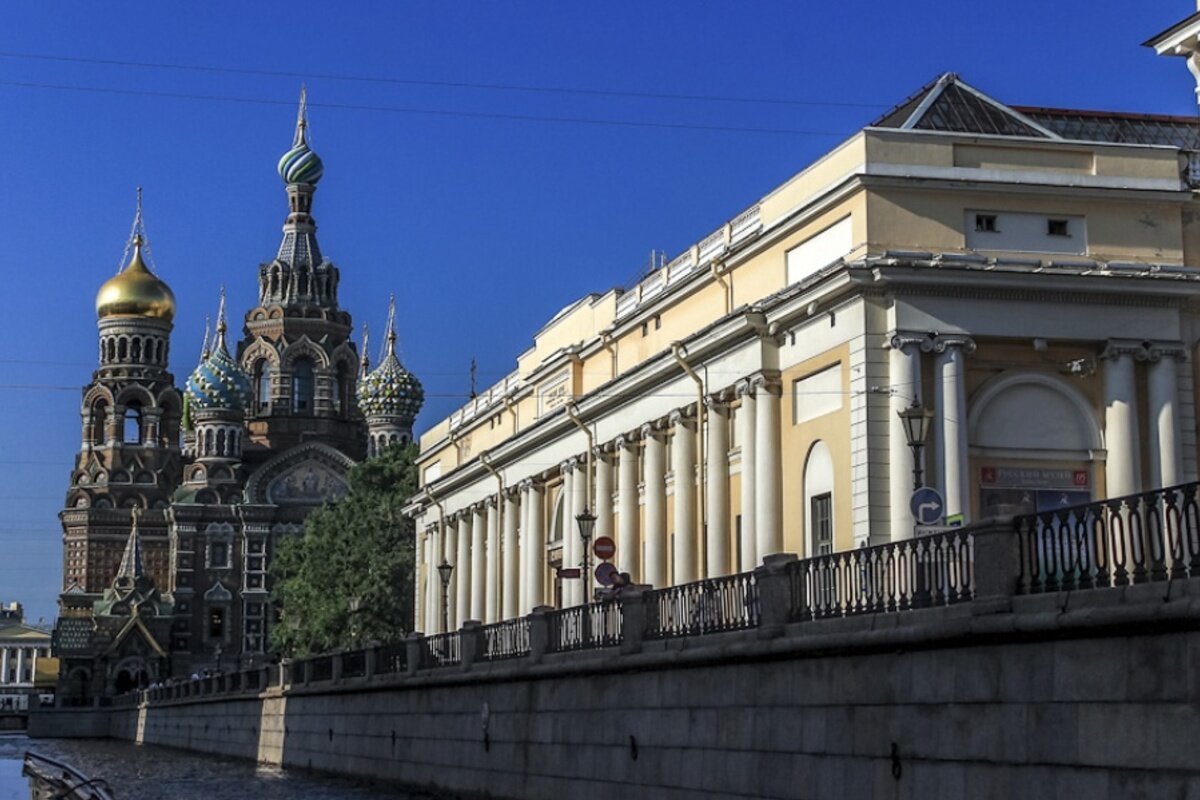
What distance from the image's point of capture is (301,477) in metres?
141

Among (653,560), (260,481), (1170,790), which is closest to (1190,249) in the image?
(653,560)

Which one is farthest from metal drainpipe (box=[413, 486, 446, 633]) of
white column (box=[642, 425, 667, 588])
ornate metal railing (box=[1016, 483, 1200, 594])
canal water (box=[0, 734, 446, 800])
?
ornate metal railing (box=[1016, 483, 1200, 594])

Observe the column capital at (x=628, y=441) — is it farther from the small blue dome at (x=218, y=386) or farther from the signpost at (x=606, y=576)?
the small blue dome at (x=218, y=386)

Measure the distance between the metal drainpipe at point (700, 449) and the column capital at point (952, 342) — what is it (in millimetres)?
7851

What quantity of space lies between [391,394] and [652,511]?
315ft

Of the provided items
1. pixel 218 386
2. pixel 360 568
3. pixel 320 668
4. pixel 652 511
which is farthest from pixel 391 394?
pixel 652 511

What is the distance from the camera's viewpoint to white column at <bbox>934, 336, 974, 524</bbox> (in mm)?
36000

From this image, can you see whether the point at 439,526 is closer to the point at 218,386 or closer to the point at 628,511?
the point at 628,511

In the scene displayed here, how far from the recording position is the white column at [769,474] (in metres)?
39.9

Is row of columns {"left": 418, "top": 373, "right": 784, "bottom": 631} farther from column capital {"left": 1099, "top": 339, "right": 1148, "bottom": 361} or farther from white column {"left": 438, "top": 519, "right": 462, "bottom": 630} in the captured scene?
column capital {"left": 1099, "top": 339, "right": 1148, "bottom": 361}

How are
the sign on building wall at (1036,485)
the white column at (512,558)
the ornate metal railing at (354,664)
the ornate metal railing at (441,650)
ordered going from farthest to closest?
the white column at (512,558) < the ornate metal railing at (354,664) < the ornate metal railing at (441,650) < the sign on building wall at (1036,485)

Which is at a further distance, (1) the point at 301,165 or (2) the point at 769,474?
(1) the point at 301,165

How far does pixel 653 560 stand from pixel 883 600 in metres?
24.7

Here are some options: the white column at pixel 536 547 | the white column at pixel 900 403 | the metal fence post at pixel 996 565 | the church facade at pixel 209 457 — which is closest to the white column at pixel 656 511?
the white column at pixel 536 547
